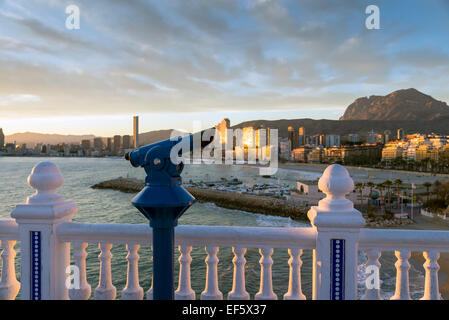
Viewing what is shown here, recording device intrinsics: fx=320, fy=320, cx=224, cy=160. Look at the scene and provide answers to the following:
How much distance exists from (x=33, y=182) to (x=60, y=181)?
186 mm

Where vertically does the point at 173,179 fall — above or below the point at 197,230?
above

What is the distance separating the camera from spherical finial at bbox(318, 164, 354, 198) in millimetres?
2248

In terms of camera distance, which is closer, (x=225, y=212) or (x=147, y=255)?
(x=147, y=255)

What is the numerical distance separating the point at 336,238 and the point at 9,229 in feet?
8.74

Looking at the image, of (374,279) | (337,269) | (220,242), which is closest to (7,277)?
(220,242)

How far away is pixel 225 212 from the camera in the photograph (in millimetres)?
40219

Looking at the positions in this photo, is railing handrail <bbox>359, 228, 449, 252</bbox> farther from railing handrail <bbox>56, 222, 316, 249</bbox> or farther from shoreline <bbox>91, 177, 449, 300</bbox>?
shoreline <bbox>91, 177, 449, 300</bbox>

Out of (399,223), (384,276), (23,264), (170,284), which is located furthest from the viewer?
(399,223)

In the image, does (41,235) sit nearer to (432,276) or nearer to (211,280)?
(211,280)

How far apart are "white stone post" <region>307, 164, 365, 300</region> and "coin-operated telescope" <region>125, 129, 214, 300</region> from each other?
96cm

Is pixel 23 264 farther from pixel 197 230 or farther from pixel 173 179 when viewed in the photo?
pixel 173 179

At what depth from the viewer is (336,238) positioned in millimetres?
2332

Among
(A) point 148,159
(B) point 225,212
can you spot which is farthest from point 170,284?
(B) point 225,212

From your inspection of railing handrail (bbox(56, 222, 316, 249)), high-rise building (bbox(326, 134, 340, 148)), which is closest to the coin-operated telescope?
railing handrail (bbox(56, 222, 316, 249))
